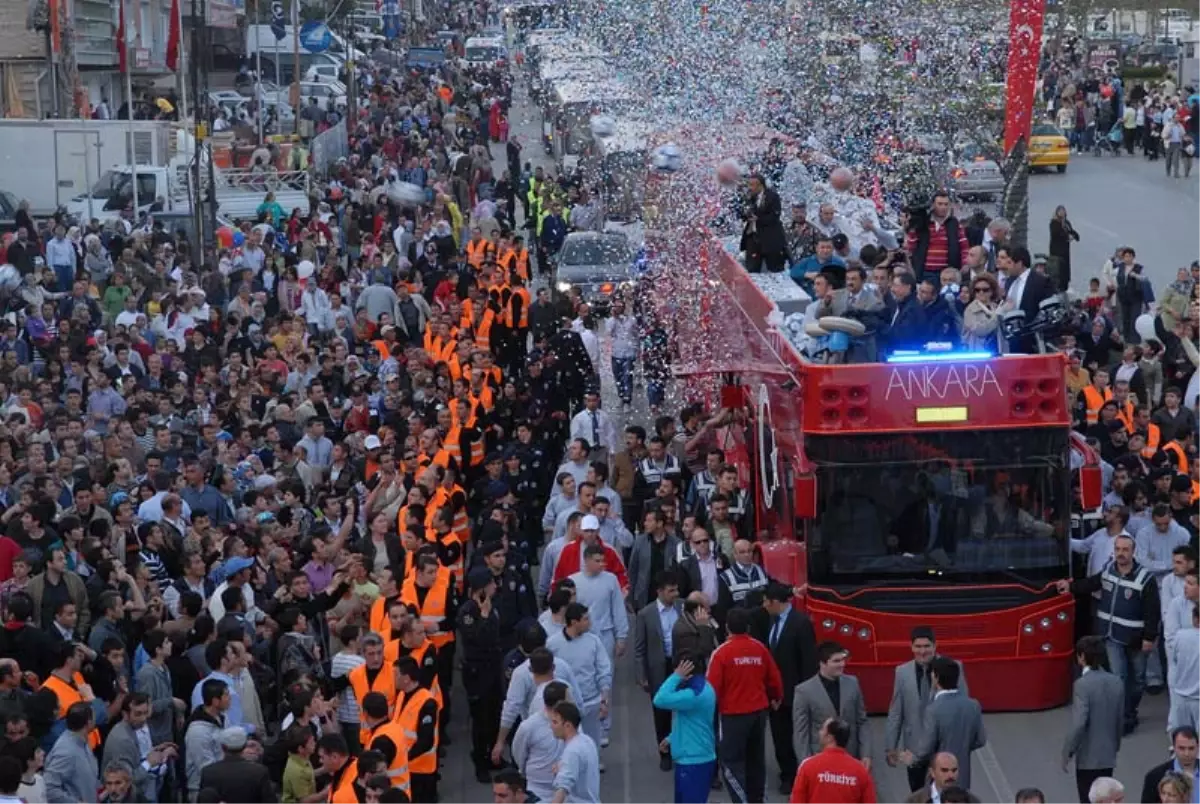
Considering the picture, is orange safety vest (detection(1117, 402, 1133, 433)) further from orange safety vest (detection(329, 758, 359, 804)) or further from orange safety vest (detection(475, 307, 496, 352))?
orange safety vest (detection(329, 758, 359, 804))

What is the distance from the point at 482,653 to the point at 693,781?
6.87ft

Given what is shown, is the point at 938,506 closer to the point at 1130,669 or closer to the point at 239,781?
the point at 1130,669

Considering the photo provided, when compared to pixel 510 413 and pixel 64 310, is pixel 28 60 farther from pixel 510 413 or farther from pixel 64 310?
pixel 510 413

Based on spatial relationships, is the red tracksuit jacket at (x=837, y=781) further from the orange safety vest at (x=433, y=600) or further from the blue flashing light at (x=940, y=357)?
the blue flashing light at (x=940, y=357)

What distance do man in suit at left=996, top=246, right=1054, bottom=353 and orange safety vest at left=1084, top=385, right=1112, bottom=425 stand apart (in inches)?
63.0

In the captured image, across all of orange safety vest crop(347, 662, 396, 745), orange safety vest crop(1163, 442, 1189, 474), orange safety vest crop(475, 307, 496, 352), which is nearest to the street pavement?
orange safety vest crop(475, 307, 496, 352)

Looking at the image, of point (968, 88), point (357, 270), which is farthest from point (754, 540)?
point (968, 88)

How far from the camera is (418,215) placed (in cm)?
3838

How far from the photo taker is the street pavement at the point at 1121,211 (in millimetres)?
38031

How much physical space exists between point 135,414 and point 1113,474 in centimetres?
850

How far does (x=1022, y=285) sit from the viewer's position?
19.3m

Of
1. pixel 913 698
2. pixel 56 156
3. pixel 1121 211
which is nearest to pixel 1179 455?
pixel 913 698

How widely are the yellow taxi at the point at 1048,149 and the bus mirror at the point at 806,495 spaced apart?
120ft

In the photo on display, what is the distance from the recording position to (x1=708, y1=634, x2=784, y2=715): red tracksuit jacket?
1432 cm
